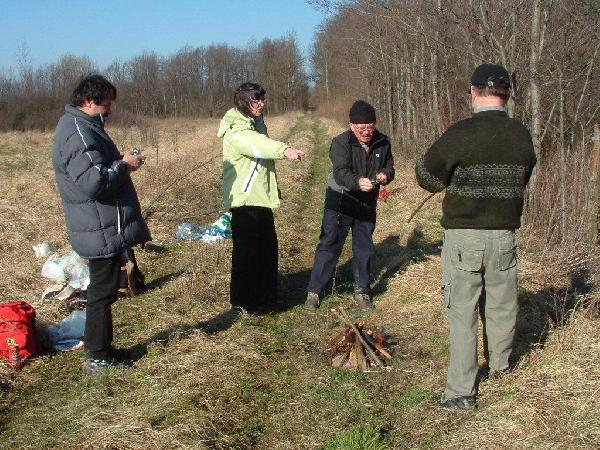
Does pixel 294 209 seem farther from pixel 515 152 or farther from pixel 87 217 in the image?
pixel 515 152

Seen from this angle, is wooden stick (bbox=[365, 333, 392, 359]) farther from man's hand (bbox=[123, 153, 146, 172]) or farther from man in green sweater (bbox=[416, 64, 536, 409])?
man's hand (bbox=[123, 153, 146, 172])

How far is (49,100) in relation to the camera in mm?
46875

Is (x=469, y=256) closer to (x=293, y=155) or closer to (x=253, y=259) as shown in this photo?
(x=293, y=155)

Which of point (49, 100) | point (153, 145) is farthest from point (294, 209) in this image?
point (49, 100)

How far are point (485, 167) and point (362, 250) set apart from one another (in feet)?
8.33

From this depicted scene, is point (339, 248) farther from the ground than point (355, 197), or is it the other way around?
point (355, 197)

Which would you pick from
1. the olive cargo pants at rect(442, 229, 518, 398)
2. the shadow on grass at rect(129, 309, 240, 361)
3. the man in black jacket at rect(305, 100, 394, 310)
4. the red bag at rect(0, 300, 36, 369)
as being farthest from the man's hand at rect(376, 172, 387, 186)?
the red bag at rect(0, 300, 36, 369)

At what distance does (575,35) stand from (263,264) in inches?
206

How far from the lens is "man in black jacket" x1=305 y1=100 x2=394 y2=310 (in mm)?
5453

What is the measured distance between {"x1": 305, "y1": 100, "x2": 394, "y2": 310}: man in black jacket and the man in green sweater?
5.90ft

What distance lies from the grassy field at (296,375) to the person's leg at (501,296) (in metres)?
0.21

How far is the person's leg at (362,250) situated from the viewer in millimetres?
5883

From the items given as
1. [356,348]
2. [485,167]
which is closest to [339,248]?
[356,348]

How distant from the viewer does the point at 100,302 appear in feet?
14.5
